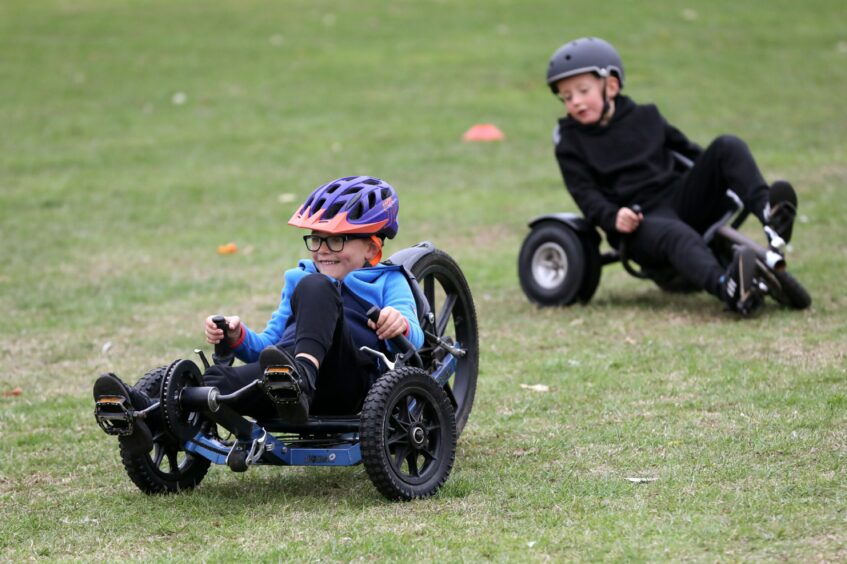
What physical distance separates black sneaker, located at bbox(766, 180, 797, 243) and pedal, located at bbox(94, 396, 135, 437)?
4654 mm

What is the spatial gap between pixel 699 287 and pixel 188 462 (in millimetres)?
4072

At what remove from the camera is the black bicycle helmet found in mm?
8609

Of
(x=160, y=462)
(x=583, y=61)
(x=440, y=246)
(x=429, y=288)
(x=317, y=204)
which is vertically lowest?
(x=160, y=462)

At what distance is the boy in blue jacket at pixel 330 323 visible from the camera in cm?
480

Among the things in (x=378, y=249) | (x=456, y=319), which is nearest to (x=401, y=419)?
(x=378, y=249)

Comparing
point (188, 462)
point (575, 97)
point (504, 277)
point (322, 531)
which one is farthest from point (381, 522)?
point (504, 277)

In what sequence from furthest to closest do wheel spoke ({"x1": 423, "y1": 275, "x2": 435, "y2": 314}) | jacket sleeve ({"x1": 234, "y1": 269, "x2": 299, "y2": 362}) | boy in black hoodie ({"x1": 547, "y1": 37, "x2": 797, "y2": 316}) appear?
boy in black hoodie ({"x1": 547, "y1": 37, "x2": 797, "y2": 316}) → wheel spoke ({"x1": 423, "y1": 275, "x2": 435, "y2": 314}) → jacket sleeve ({"x1": 234, "y1": 269, "x2": 299, "y2": 362})

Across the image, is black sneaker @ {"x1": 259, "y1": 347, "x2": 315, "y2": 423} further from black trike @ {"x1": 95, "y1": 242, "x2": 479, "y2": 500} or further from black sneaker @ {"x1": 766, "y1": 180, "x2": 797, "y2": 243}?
black sneaker @ {"x1": 766, "y1": 180, "x2": 797, "y2": 243}

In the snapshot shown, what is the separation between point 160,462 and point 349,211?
4.33 feet

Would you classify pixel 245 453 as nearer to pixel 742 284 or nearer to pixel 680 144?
pixel 742 284

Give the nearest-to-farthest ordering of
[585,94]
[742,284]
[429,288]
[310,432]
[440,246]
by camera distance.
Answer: [310,432] < [429,288] < [742,284] < [585,94] < [440,246]

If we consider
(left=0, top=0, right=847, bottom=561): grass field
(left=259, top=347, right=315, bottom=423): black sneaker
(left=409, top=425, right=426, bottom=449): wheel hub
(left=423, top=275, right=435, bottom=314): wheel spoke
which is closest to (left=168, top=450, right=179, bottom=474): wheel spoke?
(left=0, top=0, right=847, bottom=561): grass field

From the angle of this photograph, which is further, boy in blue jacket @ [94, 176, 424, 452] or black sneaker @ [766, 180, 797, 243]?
black sneaker @ [766, 180, 797, 243]

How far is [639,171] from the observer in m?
8.77
